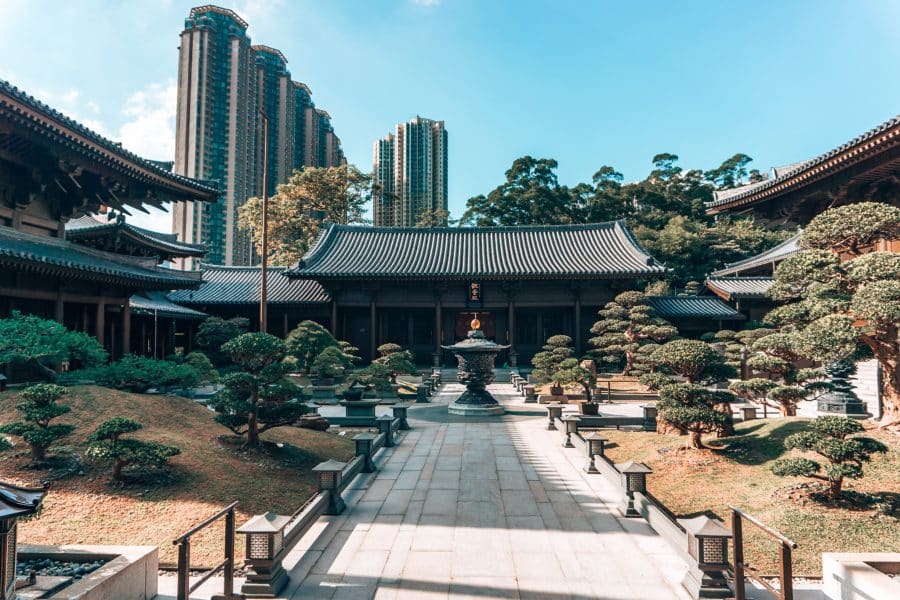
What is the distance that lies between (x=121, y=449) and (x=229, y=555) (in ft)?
12.2

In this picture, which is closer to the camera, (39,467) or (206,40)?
(39,467)

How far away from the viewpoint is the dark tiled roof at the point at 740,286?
87.7 ft

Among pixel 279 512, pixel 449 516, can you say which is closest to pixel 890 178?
pixel 449 516

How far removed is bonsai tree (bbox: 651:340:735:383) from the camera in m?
10.4

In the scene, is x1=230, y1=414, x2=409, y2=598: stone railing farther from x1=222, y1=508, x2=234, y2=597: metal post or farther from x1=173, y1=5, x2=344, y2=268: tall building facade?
x1=173, y1=5, x2=344, y2=268: tall building facade

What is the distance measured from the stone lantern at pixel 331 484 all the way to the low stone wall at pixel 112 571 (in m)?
2.46

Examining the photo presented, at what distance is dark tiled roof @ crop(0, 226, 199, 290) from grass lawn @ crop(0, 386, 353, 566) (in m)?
3.28

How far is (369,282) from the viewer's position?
2792 cm

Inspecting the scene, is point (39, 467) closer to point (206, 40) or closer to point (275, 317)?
point (275, 317)

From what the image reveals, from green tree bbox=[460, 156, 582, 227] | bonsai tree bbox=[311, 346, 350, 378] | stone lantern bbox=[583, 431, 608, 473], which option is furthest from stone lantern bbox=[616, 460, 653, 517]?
green tree bbox=[460, 156, 582, 227]

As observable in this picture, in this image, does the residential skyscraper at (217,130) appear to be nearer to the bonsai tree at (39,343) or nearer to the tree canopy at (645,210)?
the tree canopy at (645,210)

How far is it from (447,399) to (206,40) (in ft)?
233

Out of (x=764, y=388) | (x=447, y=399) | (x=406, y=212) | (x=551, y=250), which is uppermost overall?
(x=406, y=212)

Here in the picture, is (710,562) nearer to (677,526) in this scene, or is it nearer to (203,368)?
(677,526)
